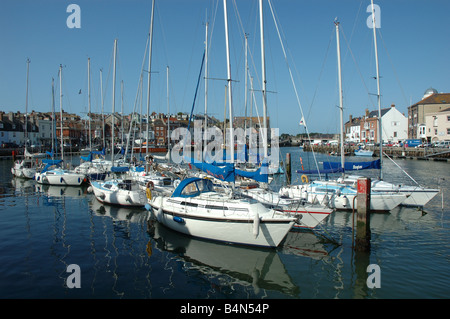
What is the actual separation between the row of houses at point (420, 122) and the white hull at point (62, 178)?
6222cm

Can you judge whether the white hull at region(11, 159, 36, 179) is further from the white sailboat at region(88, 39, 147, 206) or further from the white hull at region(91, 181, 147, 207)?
the white hull at region(91, 181, 147, 207)

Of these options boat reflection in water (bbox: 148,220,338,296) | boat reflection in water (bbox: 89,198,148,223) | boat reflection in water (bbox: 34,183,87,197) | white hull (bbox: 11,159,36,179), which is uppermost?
white hull (bbox: 11,159,36,179)

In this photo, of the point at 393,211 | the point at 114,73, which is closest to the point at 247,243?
the point at 393,211

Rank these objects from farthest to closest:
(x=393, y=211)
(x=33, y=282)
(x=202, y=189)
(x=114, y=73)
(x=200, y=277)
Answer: (x=114, y=73), (x=393, y=211), (x=202, y=189), (x=200, y=277), (x=33, y=282)

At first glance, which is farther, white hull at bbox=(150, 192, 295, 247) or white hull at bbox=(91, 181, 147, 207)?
white hull at bbox=(91, 181, 147, 207)

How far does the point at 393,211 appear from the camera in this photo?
2220 centimetres

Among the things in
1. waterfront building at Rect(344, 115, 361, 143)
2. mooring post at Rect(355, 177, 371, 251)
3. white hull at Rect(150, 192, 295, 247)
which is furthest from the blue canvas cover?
waterfront building at Rect(344, 115, 361, 143)

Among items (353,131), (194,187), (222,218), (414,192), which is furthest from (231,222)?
(353,131)

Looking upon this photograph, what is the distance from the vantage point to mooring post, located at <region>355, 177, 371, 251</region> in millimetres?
14383

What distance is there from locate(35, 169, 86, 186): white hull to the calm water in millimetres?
12993

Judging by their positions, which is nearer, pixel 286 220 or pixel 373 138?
pixel 286 220

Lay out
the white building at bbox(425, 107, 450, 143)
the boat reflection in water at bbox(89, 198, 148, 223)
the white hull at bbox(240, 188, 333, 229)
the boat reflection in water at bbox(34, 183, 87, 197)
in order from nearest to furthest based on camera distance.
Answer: the white hull at bbox(240, 188, 333, 229), the boat reflection in water at bbox(89, 198, 148, 223), the boat reflection in water at bbox(34, 183, 87, 197), the white building at bbox(425, 107, 450, 143)
